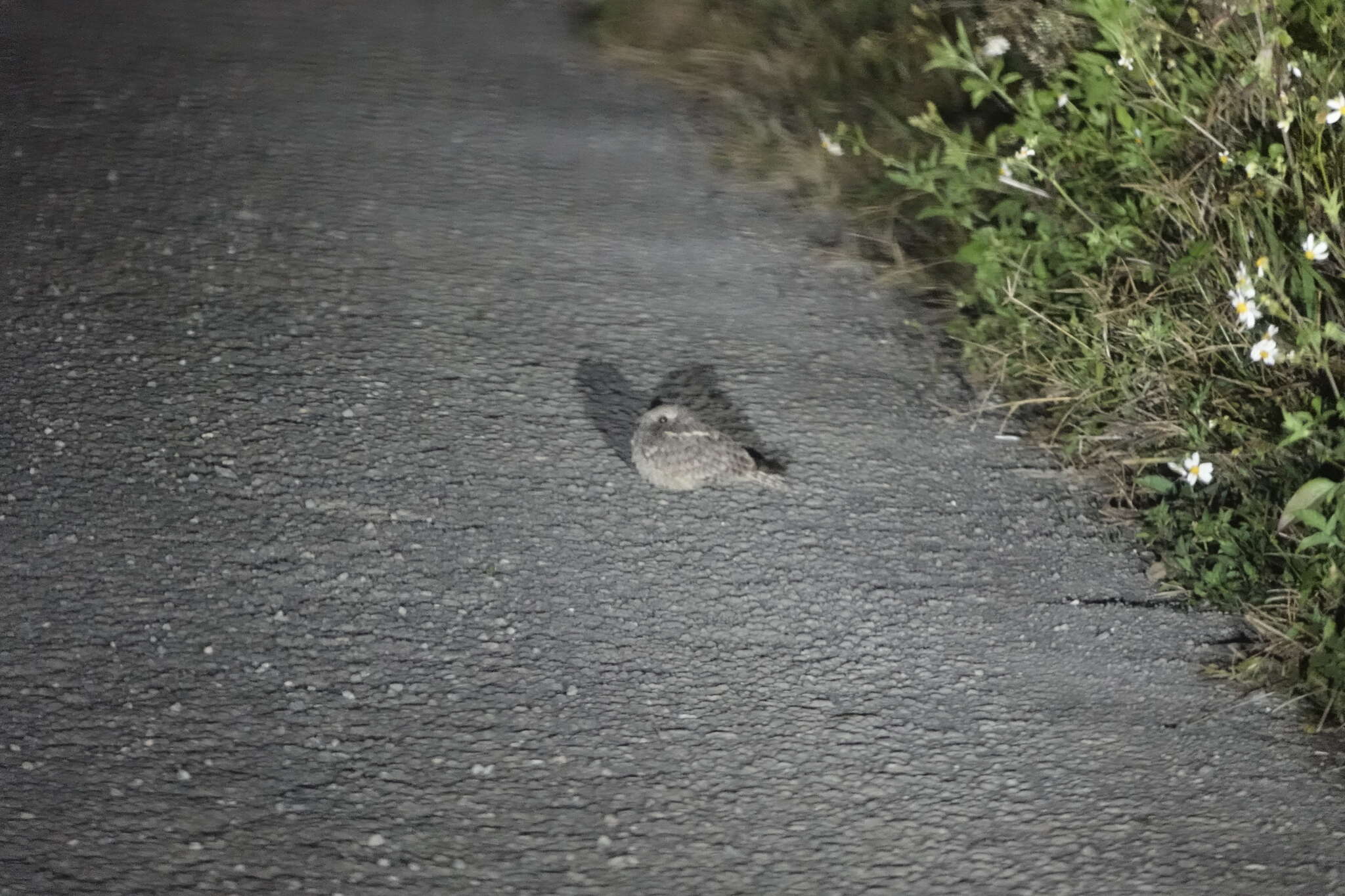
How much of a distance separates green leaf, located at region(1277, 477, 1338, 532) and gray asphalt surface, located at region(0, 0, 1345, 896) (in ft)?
1.23

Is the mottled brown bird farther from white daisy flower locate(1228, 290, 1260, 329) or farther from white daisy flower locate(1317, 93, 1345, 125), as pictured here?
white daisy flower locate(1317, 93, 1345, 125)

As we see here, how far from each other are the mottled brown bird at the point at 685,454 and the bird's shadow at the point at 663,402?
0.10 metres

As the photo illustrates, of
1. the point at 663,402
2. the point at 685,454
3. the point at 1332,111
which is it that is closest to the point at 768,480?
the point at 685,454

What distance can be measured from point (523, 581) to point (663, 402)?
0.92 metres

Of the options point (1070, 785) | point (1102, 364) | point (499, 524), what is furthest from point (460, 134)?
point (1070, 785)

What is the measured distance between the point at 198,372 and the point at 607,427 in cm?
122

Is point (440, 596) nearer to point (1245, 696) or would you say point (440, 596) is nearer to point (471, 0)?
point (1245, 696)

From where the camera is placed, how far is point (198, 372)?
4082 millimetres

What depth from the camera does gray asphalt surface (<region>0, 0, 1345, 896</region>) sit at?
2.82 meters

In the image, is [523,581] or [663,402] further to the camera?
[663,402]

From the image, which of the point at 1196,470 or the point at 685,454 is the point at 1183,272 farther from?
the point at 685,454

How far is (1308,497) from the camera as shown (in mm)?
3264

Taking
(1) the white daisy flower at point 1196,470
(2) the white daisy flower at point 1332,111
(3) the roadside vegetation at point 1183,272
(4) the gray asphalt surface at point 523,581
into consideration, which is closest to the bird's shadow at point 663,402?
(4) the gray asphalt surface at point 523,581

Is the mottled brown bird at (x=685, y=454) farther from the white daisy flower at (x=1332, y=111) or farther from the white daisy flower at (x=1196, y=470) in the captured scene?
the white daisy flower at (x=1332, y=111)
